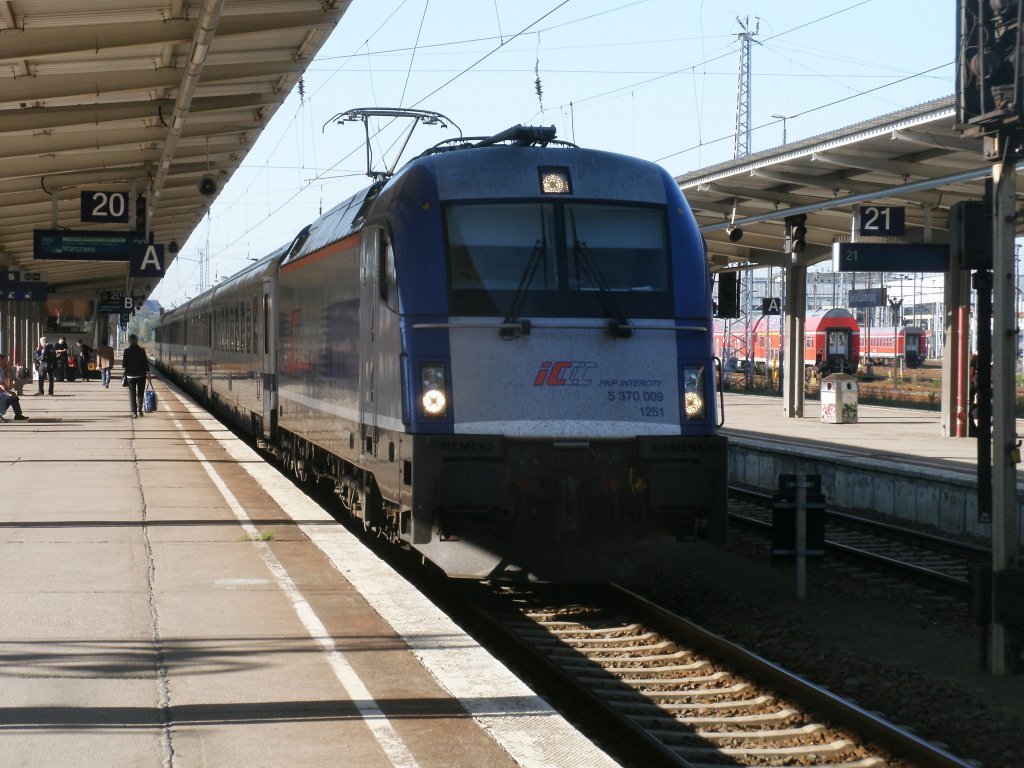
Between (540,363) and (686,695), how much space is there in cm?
247

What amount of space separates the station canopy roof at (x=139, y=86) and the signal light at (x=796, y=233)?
8503 mm

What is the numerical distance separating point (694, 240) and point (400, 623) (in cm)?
384

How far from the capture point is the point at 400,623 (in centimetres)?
714

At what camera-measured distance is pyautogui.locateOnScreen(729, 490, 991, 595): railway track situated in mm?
11375

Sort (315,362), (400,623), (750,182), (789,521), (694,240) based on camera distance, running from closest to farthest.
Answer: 1. (400,623)
2. (694,240)
3. (789,521)
4. (315,362)
5. (750,182)

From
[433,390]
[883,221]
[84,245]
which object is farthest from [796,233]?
[433,390]

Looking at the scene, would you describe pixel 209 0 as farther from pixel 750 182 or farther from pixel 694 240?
pixel 750 182

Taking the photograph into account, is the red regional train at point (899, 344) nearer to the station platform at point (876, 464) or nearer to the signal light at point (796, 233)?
the station platform at point (876, 464)

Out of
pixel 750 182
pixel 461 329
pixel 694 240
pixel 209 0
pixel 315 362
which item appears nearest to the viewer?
pixel 461 329

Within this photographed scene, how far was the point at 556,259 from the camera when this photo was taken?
9227 mm

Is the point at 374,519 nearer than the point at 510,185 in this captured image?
No

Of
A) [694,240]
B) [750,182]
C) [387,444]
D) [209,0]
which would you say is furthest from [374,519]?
[750,182]

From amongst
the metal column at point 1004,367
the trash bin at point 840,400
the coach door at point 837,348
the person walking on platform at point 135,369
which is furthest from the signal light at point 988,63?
the coach door at point 837,348

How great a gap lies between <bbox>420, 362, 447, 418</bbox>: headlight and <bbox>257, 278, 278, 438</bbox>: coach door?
7999 millimetres
